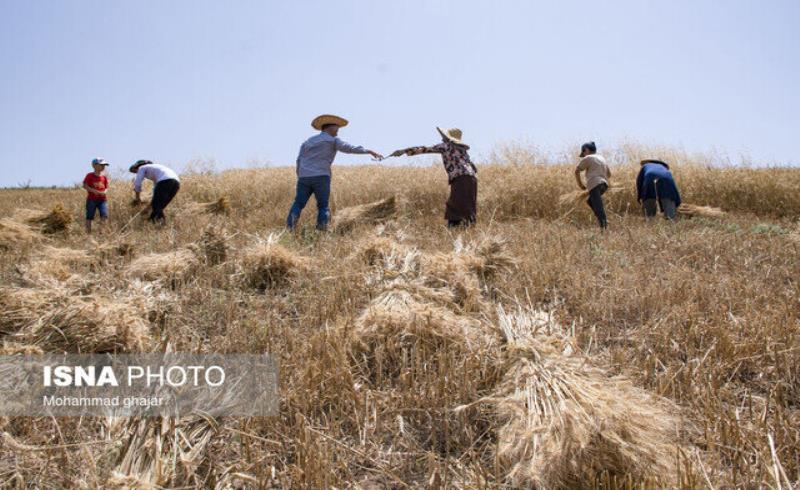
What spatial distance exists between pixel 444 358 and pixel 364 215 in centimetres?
A: 549

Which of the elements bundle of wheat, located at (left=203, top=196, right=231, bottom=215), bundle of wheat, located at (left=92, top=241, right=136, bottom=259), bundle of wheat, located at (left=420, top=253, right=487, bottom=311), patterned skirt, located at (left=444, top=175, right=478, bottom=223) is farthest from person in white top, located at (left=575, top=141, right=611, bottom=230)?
bundle of wheat, located at (left=203, top=196, right=231, bottom=215)

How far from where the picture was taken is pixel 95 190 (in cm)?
815

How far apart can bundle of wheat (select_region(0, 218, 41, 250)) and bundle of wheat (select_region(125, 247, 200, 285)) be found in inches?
129

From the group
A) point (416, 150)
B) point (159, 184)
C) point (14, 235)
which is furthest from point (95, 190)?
point (416, 150)

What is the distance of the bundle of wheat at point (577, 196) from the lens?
309 inches

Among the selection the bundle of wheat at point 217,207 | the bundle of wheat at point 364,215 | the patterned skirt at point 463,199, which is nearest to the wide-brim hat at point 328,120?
the bundle of wheat at point 364,215

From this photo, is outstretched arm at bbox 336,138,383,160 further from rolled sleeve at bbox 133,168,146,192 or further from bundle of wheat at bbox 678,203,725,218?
bundle of wheat at bbox 678,203,725,218

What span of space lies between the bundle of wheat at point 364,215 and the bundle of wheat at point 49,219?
4.61 meters

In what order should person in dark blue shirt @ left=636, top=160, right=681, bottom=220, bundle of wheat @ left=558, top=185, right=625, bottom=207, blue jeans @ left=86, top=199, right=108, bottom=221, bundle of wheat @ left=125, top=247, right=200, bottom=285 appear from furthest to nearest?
blue jeans @ left=86, top=199, right=108, bottom=221 → person in dark blue shirt @ left=636, top=160, right=681, bottom=220 → bundle of wheat @ left=558, top=185, right=625, bottom=207 → bundle of wheat @ left=125, top=247, right=200, bottom=285

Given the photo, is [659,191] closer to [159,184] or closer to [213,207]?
[213,207]

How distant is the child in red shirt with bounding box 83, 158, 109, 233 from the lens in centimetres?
810

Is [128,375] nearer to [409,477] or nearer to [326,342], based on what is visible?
[326,342]

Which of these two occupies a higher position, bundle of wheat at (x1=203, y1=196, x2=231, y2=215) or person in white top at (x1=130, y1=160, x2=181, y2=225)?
person in white top at (x1=130, y1=160, x2=181, y2=225)

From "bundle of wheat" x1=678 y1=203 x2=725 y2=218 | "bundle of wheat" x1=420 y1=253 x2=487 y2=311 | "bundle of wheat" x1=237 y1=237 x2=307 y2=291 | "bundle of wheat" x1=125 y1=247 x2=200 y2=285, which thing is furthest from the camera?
"bundle of wheat" x1=678 y1=203 x2=725 y2=218
